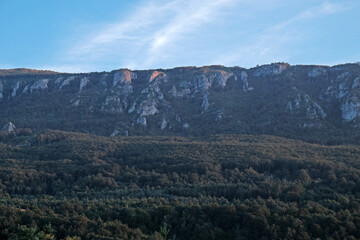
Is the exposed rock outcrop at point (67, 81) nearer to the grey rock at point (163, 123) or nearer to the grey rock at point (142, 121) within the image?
the grey rock at point (142, 121)

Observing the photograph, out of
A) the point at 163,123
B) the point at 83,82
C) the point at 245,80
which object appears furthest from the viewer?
the point at 245,80

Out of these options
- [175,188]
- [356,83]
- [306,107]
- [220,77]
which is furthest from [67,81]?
[175,188]

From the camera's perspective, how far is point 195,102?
146750mm

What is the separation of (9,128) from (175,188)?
71.6 m

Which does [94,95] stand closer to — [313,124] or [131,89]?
[131,89]

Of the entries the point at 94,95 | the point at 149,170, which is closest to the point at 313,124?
the point at 149,170

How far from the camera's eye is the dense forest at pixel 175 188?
133 ft

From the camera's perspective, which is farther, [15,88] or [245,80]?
[245,80]

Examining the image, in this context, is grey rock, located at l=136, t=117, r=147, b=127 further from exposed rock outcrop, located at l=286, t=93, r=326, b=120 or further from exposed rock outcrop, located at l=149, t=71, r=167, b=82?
exposed rock outcrop, located at l=286, t=93, r=326, b=120

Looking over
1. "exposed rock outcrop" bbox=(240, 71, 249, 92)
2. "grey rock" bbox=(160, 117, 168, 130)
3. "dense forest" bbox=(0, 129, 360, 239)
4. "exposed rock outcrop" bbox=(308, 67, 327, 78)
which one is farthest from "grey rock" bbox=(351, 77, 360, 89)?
"grey rock" bbox=(160, 117, 168, 130)

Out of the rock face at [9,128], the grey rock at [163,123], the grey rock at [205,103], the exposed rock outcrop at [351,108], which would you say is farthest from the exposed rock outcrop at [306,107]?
the rock face at [9,128]

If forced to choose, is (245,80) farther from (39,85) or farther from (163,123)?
(39,85)

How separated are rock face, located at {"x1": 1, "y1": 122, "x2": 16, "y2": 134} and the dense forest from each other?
2004 mm

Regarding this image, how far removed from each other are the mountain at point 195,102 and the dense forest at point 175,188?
53.5 ft
